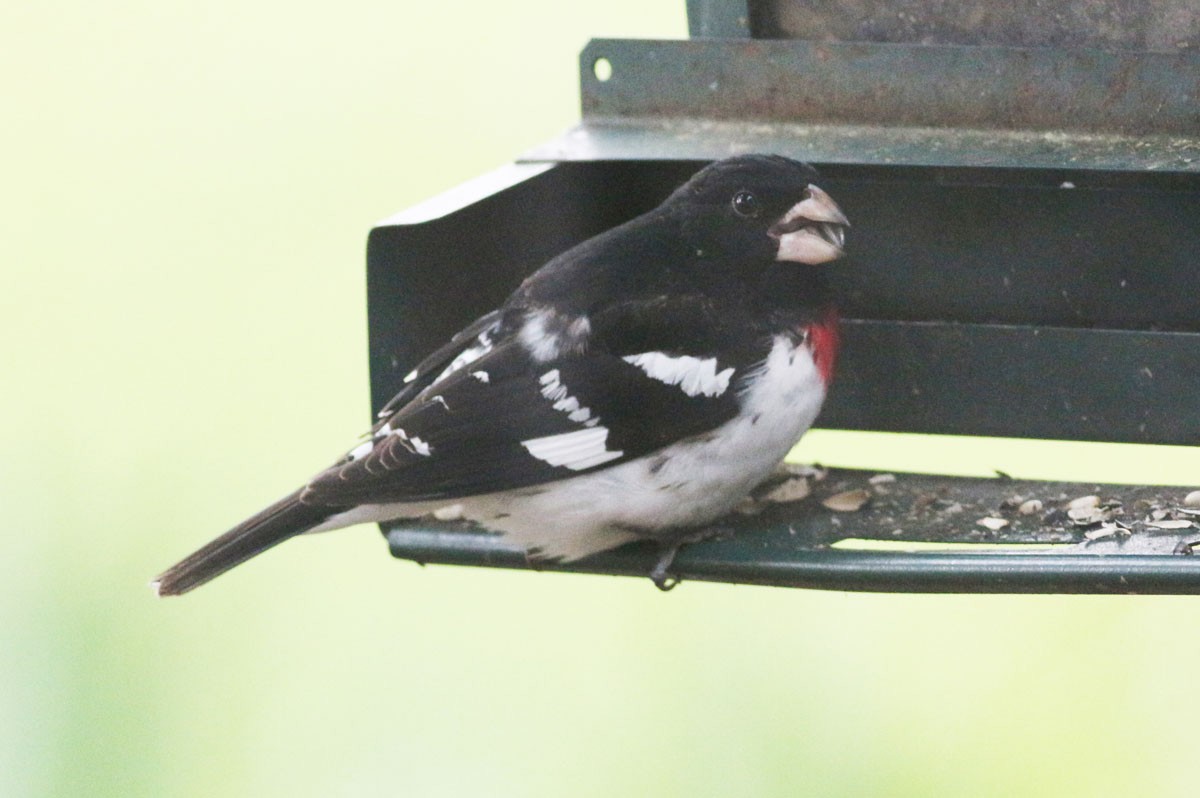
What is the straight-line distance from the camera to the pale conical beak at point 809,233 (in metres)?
2.96

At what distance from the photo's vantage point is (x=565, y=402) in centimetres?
286

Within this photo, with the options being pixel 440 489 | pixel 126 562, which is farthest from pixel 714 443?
pixel 126 562

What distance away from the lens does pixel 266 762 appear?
4.50m

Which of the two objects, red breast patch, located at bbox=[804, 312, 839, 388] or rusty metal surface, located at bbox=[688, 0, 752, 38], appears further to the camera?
rusty metal surface, located at bbox=[688, 0, 752, 38]

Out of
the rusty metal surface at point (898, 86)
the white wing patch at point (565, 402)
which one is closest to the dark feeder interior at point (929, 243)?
the rusty metal surface at point (898, 86)

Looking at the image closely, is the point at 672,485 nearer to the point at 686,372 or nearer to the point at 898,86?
the point at 686,372

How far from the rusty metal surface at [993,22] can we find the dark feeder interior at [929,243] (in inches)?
1.5

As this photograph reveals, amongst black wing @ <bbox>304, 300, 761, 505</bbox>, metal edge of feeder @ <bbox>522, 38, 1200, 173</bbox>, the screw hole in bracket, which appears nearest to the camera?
black wing @ <bbox>304, 300, 761, 505</bbox>

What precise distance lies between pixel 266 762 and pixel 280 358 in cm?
116

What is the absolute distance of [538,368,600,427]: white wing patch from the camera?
2855 mm

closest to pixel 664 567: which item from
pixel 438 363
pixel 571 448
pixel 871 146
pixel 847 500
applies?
pixel 571 448

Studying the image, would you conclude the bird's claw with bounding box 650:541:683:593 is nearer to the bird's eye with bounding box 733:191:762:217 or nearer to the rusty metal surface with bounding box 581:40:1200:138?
the bird's eye with bounding box 733:191:762:217

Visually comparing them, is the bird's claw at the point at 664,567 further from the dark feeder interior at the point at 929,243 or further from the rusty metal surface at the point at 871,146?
the rusty metal surface at the point at 871,146

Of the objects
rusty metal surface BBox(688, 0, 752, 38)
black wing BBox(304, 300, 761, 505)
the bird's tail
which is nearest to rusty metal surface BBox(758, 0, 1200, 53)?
rusty metal surface BBox(688, 0, 752, 38)
